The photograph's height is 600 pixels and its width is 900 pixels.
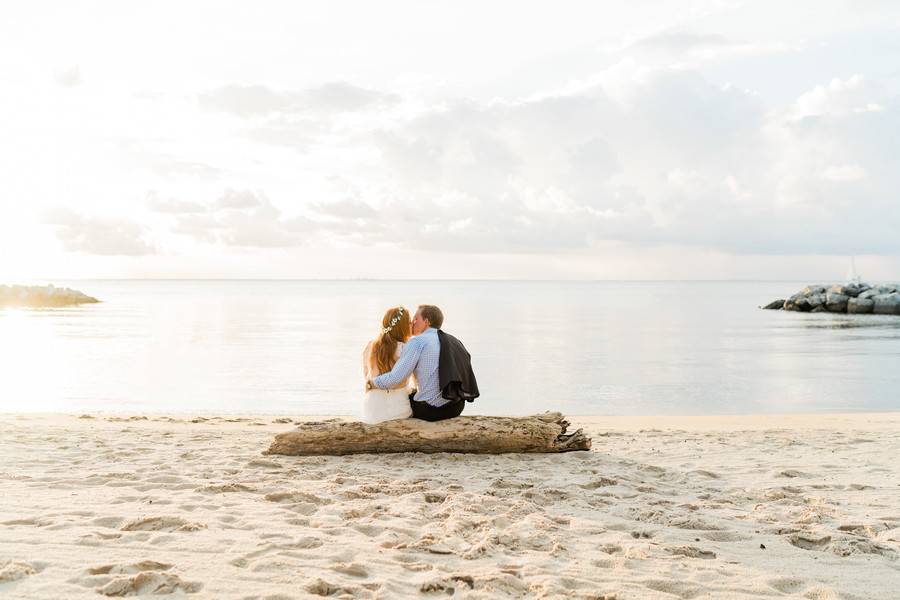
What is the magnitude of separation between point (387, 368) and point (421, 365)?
1.63 feet

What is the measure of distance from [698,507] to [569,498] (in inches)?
48.3

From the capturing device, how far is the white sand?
4.70 metres

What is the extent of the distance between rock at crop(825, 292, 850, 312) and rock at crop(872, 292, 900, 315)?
14.9ft

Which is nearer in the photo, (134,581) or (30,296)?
(134,581)

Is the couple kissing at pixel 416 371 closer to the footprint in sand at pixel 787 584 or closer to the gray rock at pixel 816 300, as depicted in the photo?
the footprint in sand at pixel 787 584

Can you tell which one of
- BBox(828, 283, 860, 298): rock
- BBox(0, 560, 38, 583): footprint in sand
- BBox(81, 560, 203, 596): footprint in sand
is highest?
BBox(828, 283, 860, 298): rock

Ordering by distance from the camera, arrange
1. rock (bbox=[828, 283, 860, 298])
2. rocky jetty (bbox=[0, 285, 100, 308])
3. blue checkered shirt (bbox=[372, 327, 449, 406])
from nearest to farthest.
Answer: blue checkered shirt (bbox=[372, 327, 449, 406]), rock (bbox=[828, 283, 860, 298]), rocky jetty (bbox=[0, 285, 100, 308])

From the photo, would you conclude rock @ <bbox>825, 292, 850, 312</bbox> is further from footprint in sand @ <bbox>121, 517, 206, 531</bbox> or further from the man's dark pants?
footprint in sand @ <bbox>121, 517, 206, 531</bbox>

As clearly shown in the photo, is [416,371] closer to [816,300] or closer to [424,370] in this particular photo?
[424,370]

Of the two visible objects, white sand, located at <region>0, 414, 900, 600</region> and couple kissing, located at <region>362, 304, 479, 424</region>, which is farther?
couple kissing, located at <region>362, 304, 479, 424</region>

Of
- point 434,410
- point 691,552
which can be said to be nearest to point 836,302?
point 434,410

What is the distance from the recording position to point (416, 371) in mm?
9273

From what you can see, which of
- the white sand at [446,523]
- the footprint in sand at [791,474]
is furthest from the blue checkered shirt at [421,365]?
the footprint in sand at [791,474]

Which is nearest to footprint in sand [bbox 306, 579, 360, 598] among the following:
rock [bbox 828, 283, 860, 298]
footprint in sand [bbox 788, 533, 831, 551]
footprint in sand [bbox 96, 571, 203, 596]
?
footprint in sand [bbox 96, 571, 203, 596]
